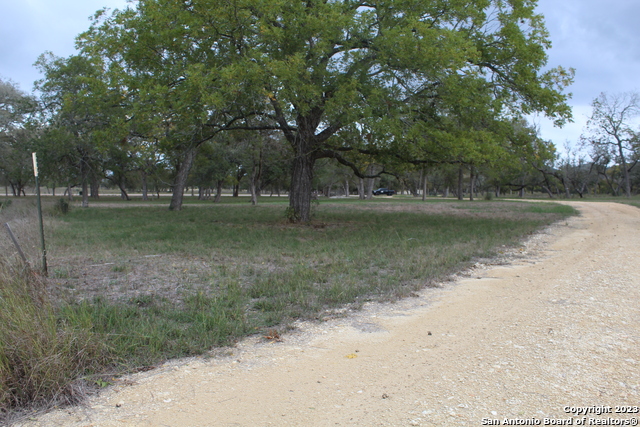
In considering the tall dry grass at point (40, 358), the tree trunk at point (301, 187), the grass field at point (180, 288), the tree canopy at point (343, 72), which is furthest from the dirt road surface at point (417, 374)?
the tree trunk at point (301, 187)

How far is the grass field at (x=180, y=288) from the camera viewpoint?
12.3 feet

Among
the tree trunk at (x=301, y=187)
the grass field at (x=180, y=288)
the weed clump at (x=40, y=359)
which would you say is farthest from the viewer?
the tree trunk at (x=301, y=187)

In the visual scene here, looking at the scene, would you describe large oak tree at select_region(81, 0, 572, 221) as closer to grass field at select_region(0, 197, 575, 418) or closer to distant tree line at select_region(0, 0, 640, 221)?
distant tree line at select_region(0, 0, 640, 221)

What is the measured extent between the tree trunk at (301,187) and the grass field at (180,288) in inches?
167

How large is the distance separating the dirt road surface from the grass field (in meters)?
0.39

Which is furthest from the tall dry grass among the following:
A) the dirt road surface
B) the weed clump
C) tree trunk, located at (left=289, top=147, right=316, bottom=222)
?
tree trunk, located at (left=289, top=147, right=316, bottom=222)

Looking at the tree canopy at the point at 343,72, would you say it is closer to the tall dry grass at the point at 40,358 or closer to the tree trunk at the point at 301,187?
the tree trunk at the point at 301,187

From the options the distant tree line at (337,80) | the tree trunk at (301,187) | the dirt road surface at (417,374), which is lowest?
the dirt road surface at (417,374)

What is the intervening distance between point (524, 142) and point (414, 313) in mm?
11651

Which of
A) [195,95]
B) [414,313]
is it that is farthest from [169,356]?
[195,95]

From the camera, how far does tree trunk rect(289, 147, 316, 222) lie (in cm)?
1705

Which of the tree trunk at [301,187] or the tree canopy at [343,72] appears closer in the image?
the tree canopy at [343,72]

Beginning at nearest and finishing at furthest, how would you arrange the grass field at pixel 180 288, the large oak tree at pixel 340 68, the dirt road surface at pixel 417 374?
1. the dirt road surface at pixel 417 374
2. the grass field at pixel 180 288
3. the large oak tree at pixel 340 68

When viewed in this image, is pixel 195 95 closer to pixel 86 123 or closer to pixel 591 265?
pixel 591 265
